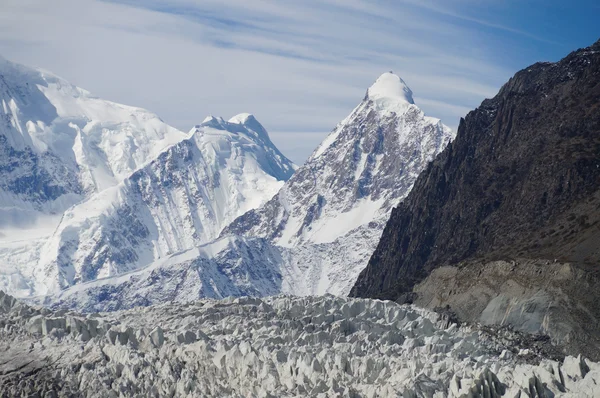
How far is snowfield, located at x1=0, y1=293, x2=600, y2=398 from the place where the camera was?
330 feet

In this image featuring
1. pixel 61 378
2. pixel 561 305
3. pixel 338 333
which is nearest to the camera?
pixel 61 378

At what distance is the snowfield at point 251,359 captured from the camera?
330 feet

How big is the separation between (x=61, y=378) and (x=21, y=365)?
16.9 ft

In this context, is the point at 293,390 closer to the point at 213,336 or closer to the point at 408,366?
the point at 408,366

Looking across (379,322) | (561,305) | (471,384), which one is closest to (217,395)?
(471,384)

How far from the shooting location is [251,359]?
120 meters

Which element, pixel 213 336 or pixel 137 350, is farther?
pixel 213 336

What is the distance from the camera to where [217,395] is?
115 m

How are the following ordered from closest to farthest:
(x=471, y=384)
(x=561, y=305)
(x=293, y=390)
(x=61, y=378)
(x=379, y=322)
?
(x=471, y=384) < (x=293, y=390) < (x=61, y=378) < (x=379, y=322) < (x=561, y=305)

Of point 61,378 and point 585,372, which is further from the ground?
point 585,372

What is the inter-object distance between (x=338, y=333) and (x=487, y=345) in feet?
81.4

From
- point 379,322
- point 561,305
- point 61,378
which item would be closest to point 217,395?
point 61,378

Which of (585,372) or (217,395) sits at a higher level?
(585,372)

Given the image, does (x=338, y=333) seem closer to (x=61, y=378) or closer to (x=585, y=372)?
(x=61, y=378)
